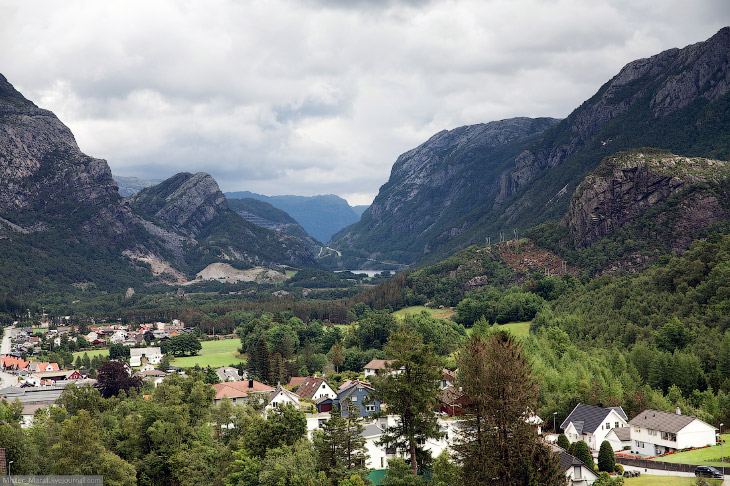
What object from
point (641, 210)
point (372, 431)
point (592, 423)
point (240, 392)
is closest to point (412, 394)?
point (372, 431)

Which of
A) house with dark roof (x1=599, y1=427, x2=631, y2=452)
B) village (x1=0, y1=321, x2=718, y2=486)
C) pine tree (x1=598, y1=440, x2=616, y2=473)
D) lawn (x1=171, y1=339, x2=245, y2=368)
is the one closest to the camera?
pine tree (x1=598, y1=440, x2=616, y2=473)

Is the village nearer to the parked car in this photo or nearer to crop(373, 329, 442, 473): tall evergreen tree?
crop(373, 329, 442, 473): tall evergreen tree

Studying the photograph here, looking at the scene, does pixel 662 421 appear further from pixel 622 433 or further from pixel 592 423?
pixel 592 423

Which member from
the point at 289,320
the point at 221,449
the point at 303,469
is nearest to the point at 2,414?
the point at 221,449

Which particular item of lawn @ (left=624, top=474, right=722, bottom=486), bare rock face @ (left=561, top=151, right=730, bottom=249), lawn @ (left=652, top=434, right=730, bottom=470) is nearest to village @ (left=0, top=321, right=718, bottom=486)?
lawn @ (left=652, top=434, right=730, bottom=470)

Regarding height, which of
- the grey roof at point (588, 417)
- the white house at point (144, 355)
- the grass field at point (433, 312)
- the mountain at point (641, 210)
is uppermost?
the mountain at point (641, 210)

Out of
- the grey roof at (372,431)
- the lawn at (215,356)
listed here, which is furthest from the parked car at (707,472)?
the lawn at (215,356)

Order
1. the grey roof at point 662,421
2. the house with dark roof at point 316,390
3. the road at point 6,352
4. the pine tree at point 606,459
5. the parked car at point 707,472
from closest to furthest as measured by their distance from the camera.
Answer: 1. the parked car at point 707,472
2. the pine tree at point 606,459
3. the grey roof at point 662,421
4. the house with dark roof at point 316,390
5. the road at point 6,352

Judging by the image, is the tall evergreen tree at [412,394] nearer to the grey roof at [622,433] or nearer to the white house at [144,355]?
the grey roof at [622,433]
